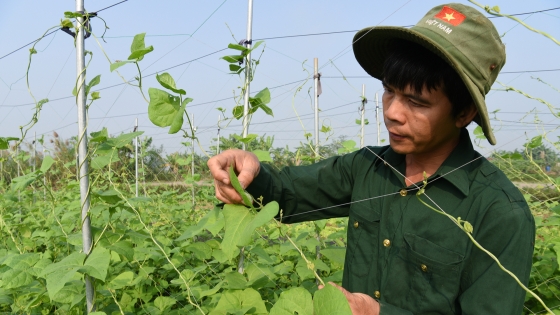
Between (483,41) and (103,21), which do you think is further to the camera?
(103,21)

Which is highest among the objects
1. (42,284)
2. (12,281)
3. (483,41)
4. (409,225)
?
(483,41)

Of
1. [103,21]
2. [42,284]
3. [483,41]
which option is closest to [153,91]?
[103,21]

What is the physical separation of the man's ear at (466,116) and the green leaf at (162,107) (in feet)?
2.44

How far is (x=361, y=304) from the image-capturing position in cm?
92

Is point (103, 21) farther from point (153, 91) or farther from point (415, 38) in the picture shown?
point (415, 38)

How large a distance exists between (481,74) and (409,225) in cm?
43

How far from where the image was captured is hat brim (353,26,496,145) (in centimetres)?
96

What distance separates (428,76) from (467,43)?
0.11 m

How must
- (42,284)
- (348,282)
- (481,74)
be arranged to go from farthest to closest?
1. (42,284)
2. (348,282)
3. (481,74)

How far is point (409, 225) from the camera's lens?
1148mm

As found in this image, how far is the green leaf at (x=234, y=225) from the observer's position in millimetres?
908

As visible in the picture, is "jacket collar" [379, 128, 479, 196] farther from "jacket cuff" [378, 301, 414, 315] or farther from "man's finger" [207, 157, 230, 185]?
"man's finger" [207, 157, 230, 185]

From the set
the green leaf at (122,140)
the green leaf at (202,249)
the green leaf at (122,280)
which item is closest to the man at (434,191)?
the green leaf at (122,140)

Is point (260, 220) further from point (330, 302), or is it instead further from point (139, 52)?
point (139, 52)
